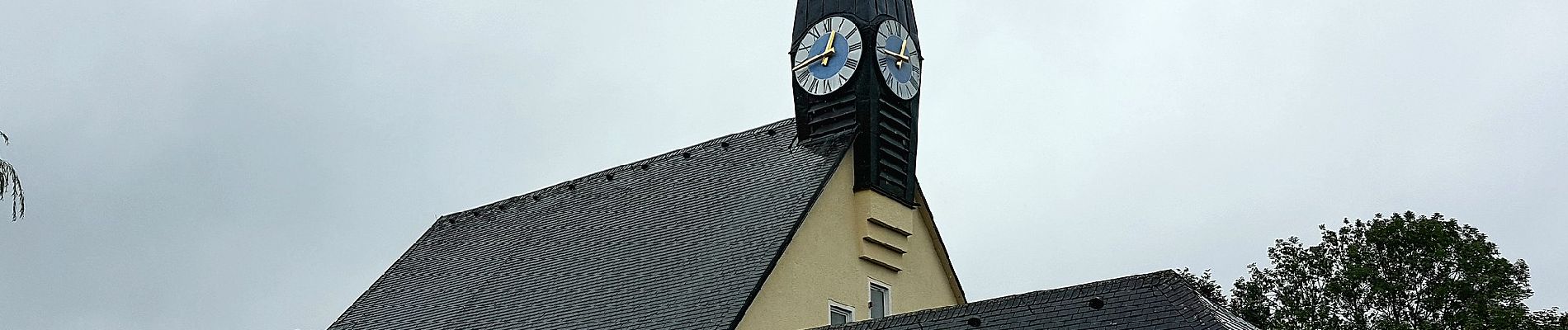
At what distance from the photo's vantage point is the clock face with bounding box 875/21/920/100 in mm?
24188

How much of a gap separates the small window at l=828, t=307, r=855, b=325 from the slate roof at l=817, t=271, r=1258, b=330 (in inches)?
238

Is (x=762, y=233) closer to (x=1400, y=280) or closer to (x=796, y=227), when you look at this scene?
(x=796, y=227)

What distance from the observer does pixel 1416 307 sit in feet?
45.8

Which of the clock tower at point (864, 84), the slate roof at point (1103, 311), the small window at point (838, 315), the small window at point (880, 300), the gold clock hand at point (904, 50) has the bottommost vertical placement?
the slate roof at point (1103, 311)

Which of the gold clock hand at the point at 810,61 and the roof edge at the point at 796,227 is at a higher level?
the gold clock hand at the point at 810,61

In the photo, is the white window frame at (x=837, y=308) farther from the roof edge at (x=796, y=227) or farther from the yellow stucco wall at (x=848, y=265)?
the roof edge at (x=796, y=227)

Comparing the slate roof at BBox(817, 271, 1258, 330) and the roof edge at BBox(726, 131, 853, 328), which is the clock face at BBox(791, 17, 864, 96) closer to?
the roof edge at BBox(726, 131, 853, 328)

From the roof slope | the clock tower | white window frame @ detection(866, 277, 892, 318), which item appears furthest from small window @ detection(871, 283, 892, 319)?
the roof slope

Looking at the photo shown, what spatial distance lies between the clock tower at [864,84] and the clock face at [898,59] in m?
0.01

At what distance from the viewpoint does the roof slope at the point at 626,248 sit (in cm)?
2217

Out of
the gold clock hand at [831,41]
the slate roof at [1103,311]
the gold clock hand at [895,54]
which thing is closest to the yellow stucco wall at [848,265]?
the gold clock hand at [831,41]

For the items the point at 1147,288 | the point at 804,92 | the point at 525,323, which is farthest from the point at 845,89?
the point at 1147,288

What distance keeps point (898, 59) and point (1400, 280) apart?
11.2 meters

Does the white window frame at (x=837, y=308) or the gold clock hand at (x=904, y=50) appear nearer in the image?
the white window frame at (x=837, y=308)
